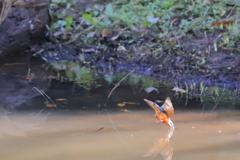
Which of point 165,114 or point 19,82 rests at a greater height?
point 165,114

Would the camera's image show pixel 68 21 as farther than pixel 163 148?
Yes

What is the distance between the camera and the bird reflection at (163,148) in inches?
50.0

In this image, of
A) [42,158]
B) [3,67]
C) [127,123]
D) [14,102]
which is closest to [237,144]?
[127,123]

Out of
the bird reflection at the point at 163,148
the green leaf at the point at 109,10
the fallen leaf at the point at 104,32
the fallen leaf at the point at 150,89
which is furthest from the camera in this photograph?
the green leaf at the point at 109,10

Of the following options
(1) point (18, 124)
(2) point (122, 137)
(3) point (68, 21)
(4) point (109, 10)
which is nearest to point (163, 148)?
(2) point (122, 137)

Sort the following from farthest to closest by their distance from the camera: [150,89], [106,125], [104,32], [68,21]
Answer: [68,21], [104,32], [150,89], [106,125]

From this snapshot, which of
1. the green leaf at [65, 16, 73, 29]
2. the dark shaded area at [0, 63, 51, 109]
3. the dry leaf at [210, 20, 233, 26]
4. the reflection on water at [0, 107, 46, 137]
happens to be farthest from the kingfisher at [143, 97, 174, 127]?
the green leaf at [65, 16, 73, 29]

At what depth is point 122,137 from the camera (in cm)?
145

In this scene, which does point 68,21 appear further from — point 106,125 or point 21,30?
point 106,125

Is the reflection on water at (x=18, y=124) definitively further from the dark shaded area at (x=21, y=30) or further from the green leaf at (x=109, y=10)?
the green leaf at (x=109, y=10)

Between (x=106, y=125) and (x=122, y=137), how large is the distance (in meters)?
0.18

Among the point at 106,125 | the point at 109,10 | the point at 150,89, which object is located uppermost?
the point at 109,10

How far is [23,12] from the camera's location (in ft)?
11.8

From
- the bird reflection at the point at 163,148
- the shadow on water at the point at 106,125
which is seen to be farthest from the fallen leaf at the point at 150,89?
the bird reflection at the point at 163,148
